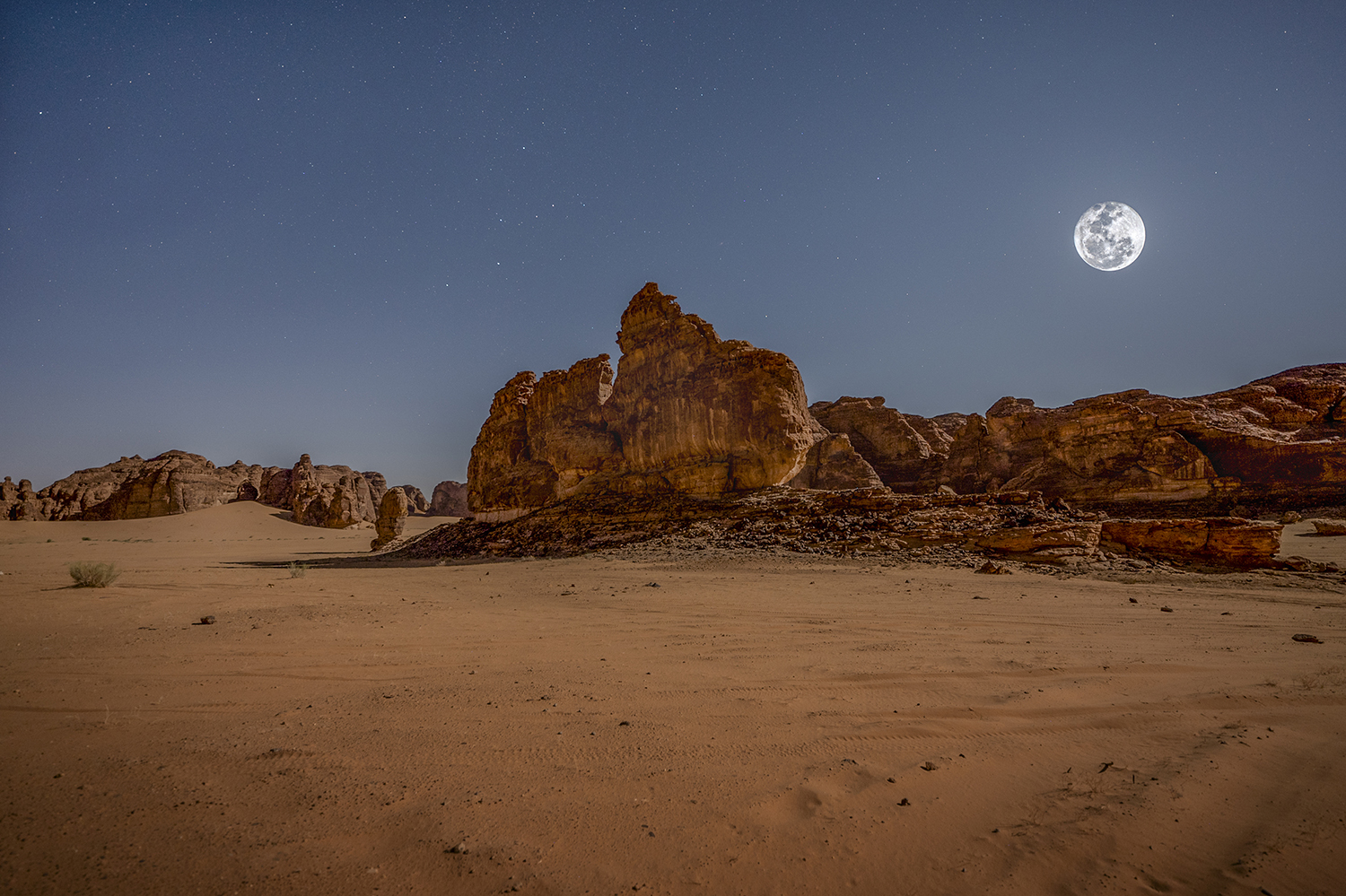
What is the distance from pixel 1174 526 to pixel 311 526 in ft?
189

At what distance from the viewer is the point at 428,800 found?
2.27 m

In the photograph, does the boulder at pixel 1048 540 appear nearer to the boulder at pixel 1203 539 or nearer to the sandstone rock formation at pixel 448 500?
the boulder at pixel 1203 539

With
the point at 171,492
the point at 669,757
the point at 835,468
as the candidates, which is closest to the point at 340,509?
the point at 171,492

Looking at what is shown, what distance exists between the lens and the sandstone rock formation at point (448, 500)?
236 feet

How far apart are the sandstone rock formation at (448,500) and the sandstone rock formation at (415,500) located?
3.08 feet

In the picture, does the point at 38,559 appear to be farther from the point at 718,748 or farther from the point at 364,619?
the point at 718,748

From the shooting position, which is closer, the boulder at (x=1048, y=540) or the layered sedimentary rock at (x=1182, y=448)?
the boulder at (x=1048, y=540)

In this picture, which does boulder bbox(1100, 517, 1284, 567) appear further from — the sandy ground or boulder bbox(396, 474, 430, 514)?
boulder bbox(396, 474, 430, 514)

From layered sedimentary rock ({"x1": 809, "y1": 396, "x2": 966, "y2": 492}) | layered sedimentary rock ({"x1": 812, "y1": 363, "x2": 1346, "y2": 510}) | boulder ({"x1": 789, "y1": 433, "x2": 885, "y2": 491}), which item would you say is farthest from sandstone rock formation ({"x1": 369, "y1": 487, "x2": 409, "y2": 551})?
layered sedimentary rock ({"x1": 812, "y1": 363, "x2": 1346, "y2": 510})

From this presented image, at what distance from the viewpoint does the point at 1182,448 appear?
75.4 feet

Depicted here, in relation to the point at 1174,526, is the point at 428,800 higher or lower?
higher

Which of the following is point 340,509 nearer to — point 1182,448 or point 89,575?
point 89,575

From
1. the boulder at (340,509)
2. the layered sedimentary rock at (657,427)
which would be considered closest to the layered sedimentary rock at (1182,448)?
the layered sedimentary rock at (657,427)

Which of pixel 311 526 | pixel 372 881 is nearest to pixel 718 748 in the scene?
pixel 372 881
